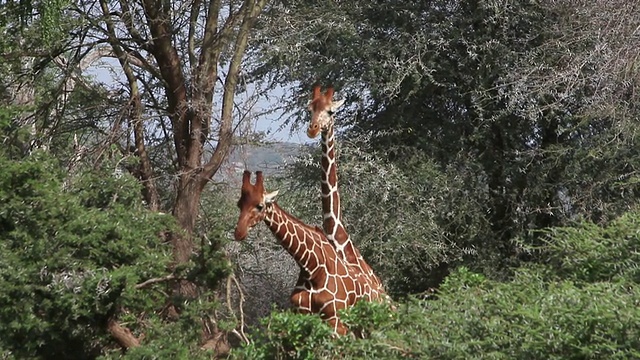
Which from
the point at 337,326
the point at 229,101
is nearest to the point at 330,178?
the point at 337,326

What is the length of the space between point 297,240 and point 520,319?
2764mm

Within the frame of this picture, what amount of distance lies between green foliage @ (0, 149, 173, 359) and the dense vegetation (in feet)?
0.06

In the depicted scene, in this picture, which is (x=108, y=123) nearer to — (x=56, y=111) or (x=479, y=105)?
(x=56, y=111)

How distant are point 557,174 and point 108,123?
5.27 m

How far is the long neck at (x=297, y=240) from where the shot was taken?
8.61m

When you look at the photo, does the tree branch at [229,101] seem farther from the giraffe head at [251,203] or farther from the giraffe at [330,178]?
the giraffe head at [251,203]

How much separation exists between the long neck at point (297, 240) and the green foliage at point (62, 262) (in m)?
1.02

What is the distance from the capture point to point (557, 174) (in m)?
13.3

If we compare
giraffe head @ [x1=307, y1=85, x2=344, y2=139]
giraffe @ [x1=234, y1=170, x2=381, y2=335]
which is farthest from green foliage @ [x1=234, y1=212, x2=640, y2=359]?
giraffe head @ [x1=307, y1=85, x2=344, y2=139]

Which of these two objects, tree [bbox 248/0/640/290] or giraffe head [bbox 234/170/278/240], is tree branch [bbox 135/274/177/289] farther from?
tree [bbox 248/0/640/290]

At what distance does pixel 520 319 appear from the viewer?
627 centimetres

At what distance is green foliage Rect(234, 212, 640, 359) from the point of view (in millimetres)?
5773

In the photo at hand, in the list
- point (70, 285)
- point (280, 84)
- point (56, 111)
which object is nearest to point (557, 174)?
point (280, 84)

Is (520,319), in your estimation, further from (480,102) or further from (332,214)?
(480,102)
